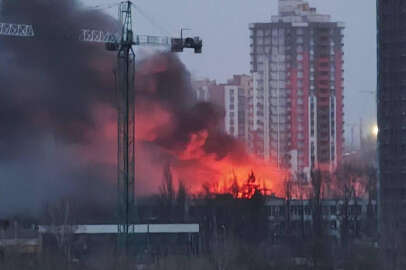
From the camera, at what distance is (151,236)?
32.1 meters

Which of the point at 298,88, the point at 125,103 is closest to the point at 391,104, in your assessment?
the point at 125,103

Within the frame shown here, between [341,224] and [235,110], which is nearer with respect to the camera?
[341,224]

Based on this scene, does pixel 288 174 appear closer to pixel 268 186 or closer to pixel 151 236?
pixel 268 186

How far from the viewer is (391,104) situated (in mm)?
→ 33188

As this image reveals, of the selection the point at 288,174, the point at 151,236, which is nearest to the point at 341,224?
the point at 151,236

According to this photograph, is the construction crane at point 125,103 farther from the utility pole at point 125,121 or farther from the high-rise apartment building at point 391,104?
the high-rise apartment building at point 391,104

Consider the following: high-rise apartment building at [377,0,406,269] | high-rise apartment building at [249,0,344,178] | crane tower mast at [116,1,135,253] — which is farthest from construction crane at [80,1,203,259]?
high-rise apartment building at [249,0,344,178]

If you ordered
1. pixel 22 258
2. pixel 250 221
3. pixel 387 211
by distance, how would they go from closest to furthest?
1. pixel 22 258
2. pixel 387 211
3. pixel 250 221

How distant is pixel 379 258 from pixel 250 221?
795 cm

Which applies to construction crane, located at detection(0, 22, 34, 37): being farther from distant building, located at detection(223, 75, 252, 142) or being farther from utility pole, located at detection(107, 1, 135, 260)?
distant building, located at detection(223, 75, 252, 142)

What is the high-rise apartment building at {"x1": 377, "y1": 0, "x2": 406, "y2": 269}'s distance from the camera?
1281 inches

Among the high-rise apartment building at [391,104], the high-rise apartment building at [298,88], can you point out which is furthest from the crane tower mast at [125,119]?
the high-rise apartment building at [298,88]

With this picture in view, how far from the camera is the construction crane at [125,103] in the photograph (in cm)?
3012

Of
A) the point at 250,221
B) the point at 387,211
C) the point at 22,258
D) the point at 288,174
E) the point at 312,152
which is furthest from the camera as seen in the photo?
the point at 312,152
